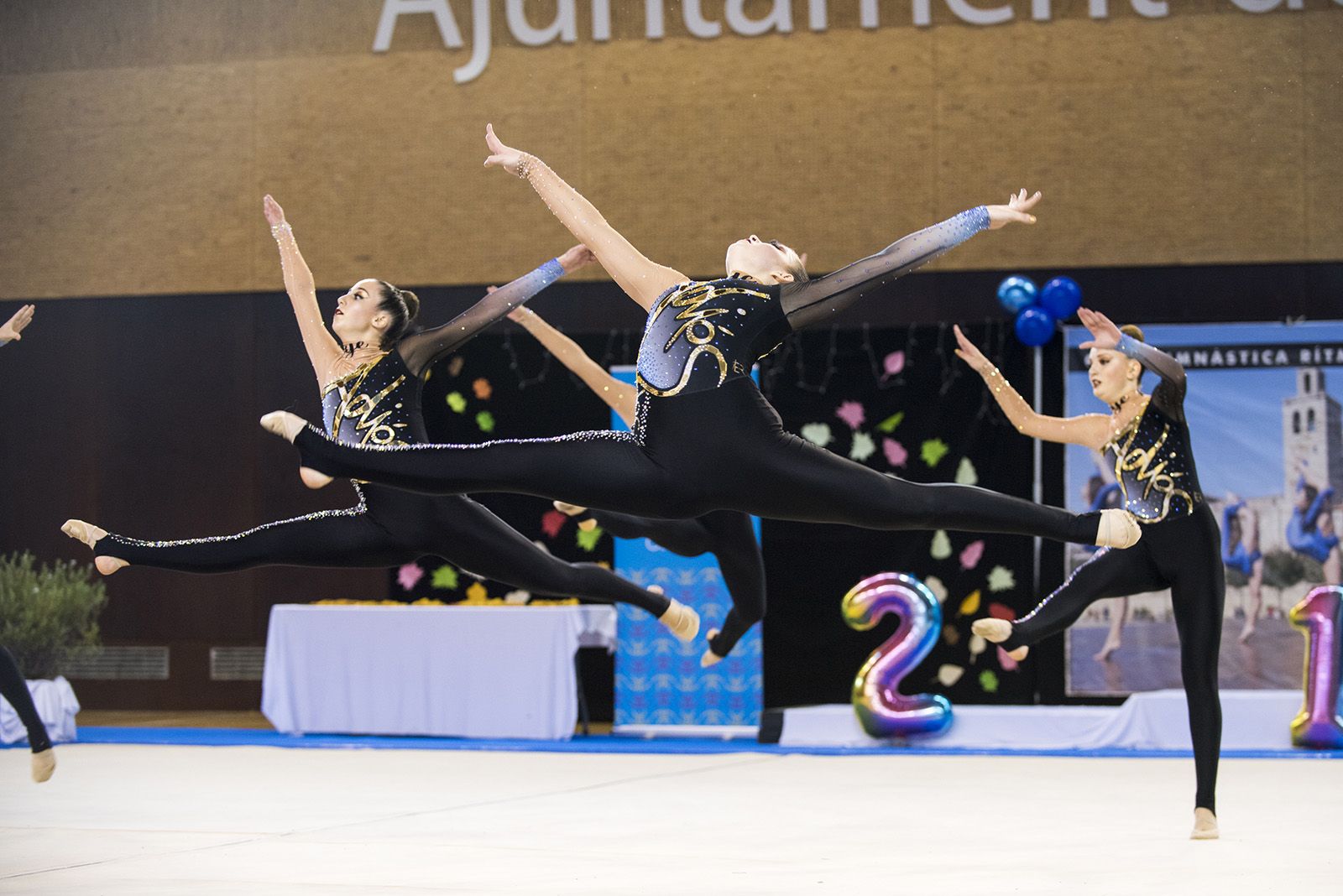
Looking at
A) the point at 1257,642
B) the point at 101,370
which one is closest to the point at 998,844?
the point at 1257,642

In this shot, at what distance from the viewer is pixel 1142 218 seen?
9.50m

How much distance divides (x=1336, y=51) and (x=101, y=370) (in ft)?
25.4

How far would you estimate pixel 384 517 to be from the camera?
461 centimetres

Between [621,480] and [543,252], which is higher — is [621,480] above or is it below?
below

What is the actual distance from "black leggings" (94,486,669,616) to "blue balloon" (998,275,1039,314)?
450 cm

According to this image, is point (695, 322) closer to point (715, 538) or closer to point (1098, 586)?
point (715, 538)

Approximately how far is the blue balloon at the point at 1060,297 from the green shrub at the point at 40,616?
5.45 m

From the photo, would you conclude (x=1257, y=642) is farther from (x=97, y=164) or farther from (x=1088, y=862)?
(x=97, y=164)

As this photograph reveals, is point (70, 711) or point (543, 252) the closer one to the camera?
point (70, 711)

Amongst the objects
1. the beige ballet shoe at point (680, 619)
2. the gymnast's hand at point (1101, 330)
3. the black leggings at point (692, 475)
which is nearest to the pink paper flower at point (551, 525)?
the beige ballet shoe at point (680, 619)

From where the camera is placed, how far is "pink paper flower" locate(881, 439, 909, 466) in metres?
8.88

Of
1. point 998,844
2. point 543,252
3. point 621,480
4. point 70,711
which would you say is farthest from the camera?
point 543,252

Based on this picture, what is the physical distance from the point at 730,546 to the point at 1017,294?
161 inches

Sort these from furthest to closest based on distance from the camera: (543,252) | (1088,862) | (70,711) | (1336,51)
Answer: (543,252)
(1336,51)
(70,711)
(1088,862)
